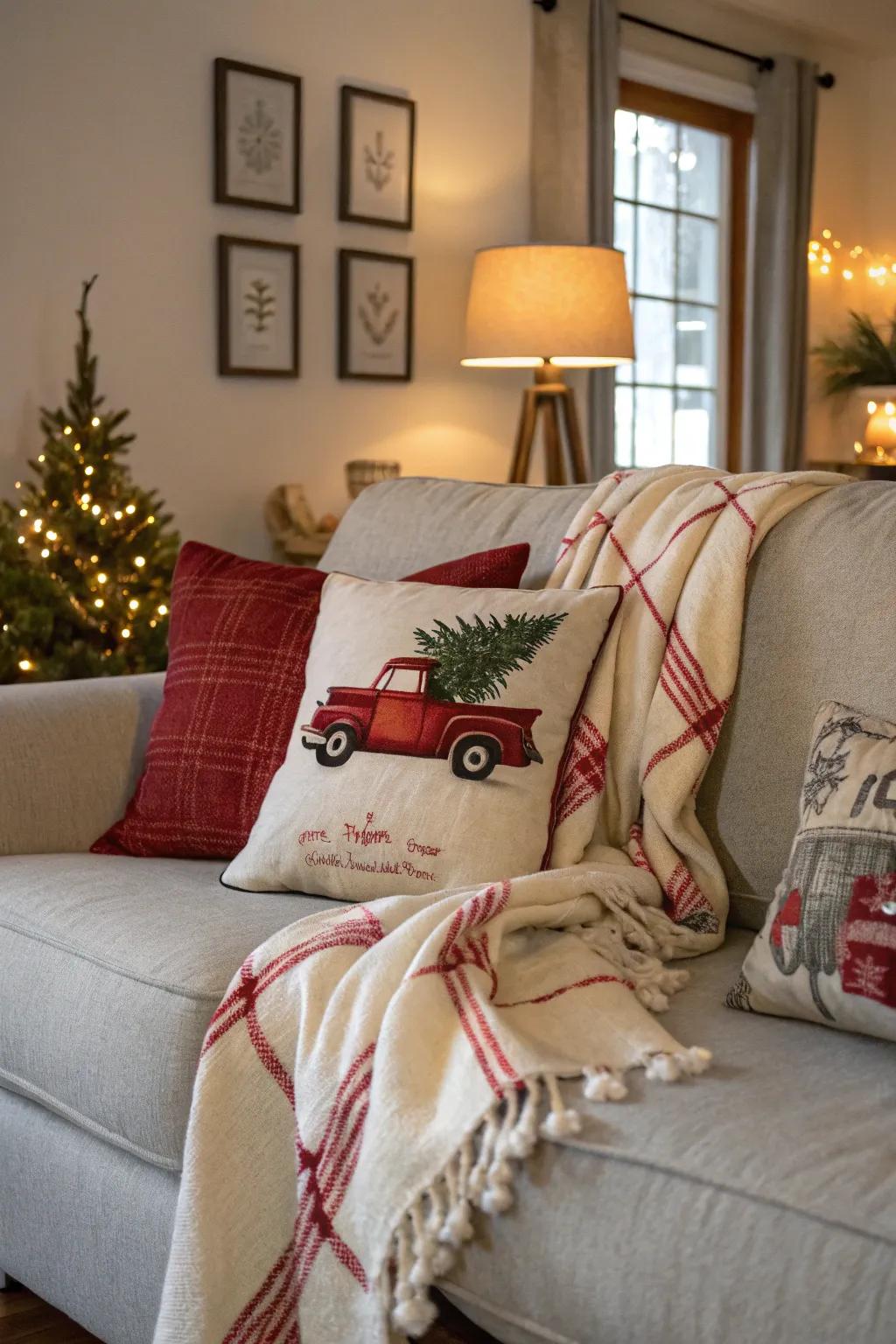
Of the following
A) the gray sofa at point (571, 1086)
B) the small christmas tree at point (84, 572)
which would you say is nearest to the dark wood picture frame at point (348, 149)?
the small christmas tree at point (84, 572)

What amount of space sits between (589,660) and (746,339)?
167 inches

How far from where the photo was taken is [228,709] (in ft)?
6.37

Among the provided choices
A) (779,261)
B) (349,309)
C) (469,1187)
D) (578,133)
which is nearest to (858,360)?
(779,261)

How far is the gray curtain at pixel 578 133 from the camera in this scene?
4691mm

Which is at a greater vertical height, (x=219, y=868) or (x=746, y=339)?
(x=746, y=339)

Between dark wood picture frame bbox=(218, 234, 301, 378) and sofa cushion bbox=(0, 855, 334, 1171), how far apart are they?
237cm

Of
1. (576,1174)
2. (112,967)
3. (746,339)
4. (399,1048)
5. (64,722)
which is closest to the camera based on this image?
(576,1174)

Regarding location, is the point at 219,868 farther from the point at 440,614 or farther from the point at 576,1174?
the point at 576,1174

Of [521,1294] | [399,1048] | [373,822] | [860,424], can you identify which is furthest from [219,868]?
[860,424]

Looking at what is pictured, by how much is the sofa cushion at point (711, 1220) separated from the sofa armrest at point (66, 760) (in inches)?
39.5

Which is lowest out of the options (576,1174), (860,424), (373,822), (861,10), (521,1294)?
(521,1294)

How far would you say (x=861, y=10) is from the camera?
5.69 metres

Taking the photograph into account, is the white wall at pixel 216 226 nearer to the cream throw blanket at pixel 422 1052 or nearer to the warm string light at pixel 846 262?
the warm string light at pixel 846 262

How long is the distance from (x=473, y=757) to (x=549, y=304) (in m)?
2.54
